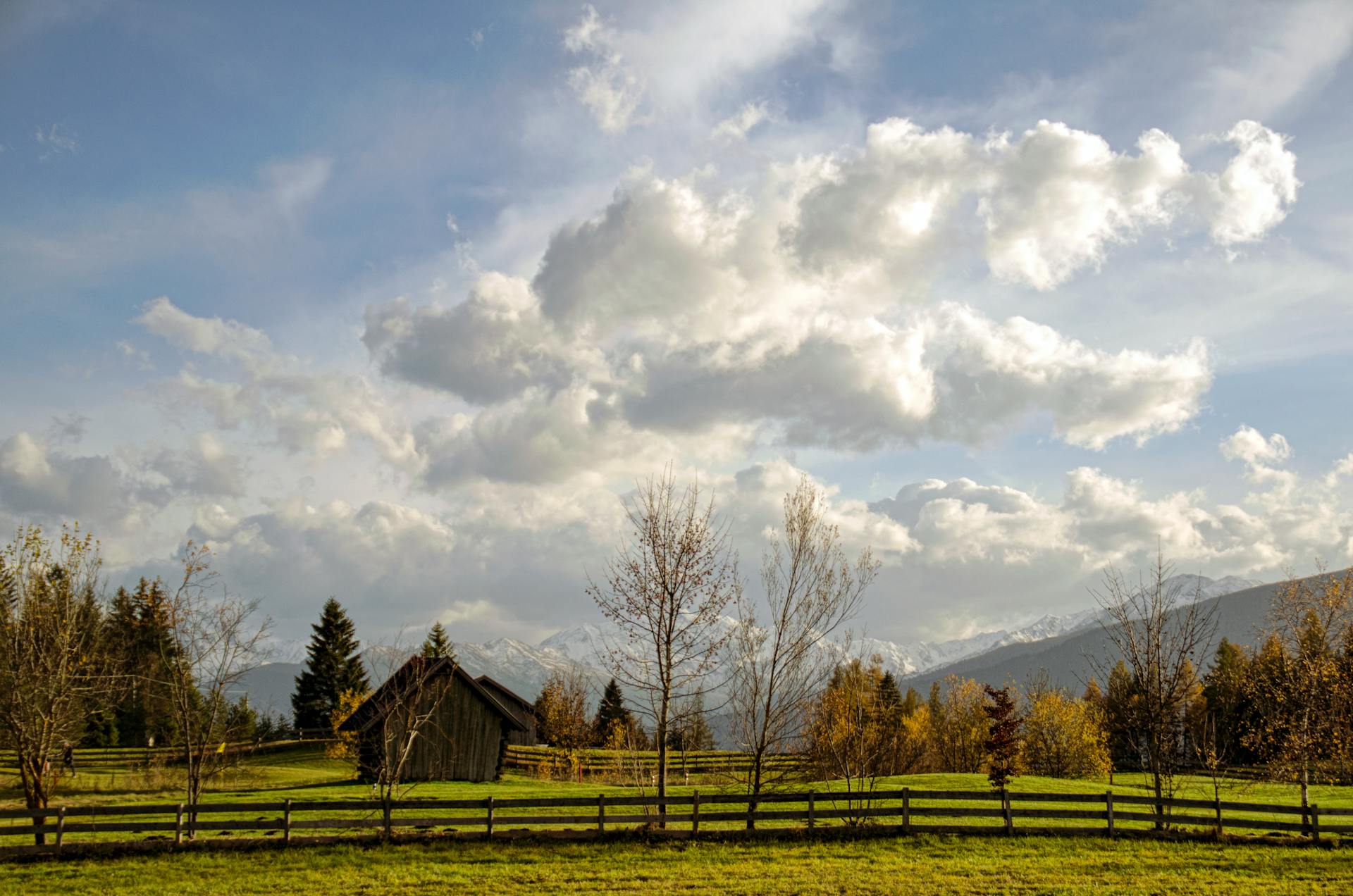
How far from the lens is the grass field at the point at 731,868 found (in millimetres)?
17484

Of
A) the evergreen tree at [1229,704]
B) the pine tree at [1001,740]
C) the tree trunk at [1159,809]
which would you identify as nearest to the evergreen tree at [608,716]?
the pine tree at [1001,740]

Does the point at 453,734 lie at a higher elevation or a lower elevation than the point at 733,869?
lower

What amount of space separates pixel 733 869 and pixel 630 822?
150 inches

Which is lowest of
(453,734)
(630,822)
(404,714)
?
(453,734)

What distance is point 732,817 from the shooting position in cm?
2175

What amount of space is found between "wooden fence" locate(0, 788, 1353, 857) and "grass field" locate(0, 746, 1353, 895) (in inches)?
21.2

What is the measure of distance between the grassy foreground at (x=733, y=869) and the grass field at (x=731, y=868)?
5 cm

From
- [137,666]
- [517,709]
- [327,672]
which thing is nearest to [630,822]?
[517,709]

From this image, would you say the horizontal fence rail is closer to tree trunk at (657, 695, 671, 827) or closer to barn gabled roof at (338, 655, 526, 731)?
barn gabled roof at (338, 655, 526, 731)

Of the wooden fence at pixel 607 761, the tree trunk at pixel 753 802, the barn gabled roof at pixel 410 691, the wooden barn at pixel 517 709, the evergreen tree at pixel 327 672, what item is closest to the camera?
the tree trunk at pixel 753 802

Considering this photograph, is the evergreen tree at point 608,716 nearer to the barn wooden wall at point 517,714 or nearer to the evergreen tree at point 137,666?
the barn wooden wall at point 517,714

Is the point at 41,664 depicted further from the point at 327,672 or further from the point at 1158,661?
the point at 327,672

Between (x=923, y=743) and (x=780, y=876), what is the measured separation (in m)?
45.7

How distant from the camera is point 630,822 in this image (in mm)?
21750
